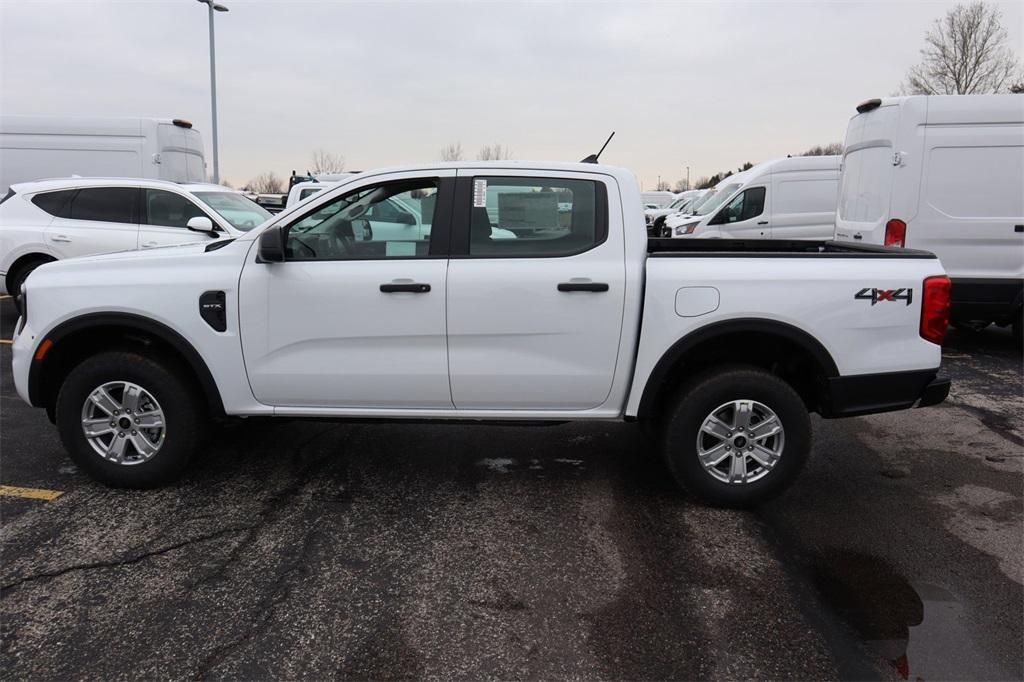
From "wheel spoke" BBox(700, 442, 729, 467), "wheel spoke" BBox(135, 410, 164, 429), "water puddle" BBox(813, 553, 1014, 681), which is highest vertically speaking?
"wheel spoke" BBox(135, 410, 164, 429)

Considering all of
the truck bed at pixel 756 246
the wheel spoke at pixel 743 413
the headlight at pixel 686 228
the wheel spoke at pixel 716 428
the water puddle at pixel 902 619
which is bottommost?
the water puddle at pixel 902 619

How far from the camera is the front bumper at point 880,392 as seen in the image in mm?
4039

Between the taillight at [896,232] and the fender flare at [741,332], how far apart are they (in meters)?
4.72

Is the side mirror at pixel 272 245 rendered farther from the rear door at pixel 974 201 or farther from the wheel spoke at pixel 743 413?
the rear door at pixel 974 201

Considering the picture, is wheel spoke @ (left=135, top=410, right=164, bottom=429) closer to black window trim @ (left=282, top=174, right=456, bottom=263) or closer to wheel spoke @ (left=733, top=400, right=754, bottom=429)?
black window trim @ (left=282, top=174, right=456, bottom=263)

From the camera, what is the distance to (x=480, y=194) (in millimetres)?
4148

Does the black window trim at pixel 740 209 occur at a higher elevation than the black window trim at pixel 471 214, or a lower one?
higher

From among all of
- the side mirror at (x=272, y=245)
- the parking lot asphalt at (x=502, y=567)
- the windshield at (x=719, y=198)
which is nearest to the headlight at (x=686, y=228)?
the windshield at (x=719, y=198)

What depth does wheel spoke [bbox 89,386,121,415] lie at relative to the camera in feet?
13.9

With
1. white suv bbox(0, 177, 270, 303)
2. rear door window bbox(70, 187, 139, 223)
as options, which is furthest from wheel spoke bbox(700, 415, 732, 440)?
rear door window bbox(70, 187, 139, 223)

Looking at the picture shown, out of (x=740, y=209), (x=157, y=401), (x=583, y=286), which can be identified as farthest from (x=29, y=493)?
(x=740, y=209)

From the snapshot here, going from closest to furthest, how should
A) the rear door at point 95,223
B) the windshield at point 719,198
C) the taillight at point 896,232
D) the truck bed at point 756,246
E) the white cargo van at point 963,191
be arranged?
the truck bed at point 756,246, the white cargo van at point 963,191, the taillight at point 896,232, the rear door at point 95,223, the windshield at point 719,198

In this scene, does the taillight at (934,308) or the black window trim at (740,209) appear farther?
the black window trim at (740,209)

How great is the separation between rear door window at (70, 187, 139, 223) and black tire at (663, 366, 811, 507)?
24.3 ft
